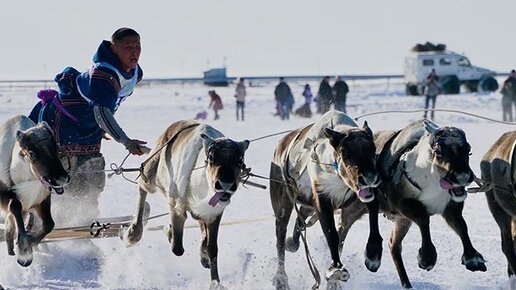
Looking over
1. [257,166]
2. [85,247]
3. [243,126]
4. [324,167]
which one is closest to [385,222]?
[85,247]

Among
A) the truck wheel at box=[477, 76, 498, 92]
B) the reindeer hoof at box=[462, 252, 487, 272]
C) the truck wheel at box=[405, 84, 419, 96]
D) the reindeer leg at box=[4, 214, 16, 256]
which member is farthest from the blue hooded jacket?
the truck wheel at box=[477, 76, 498, 92]

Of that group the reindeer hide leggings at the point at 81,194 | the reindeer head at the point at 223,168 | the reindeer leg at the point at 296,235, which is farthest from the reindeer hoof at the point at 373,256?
the reindeer hide leggings at the point at 81,194

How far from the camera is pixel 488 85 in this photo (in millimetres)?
46250

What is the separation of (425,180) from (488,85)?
39.1 m

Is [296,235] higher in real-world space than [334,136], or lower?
lower

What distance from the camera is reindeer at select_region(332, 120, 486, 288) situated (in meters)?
7.70

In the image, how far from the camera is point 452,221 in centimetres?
809

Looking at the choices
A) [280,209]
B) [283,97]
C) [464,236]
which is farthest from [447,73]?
[464,236]

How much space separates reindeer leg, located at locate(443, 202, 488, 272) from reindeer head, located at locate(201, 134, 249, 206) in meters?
1.48

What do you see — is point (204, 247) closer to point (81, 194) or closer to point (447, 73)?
point (81, 194)

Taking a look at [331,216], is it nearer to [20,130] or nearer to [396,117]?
[20,130]

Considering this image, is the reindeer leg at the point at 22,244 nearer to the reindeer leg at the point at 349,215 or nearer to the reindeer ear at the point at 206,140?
the reindeer ear at the point at 206,140

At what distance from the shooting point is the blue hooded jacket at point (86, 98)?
370 inches

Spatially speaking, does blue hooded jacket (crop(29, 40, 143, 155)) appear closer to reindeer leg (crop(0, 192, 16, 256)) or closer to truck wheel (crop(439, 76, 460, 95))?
reindeer leg (crop(0, 192, 16, 256))
